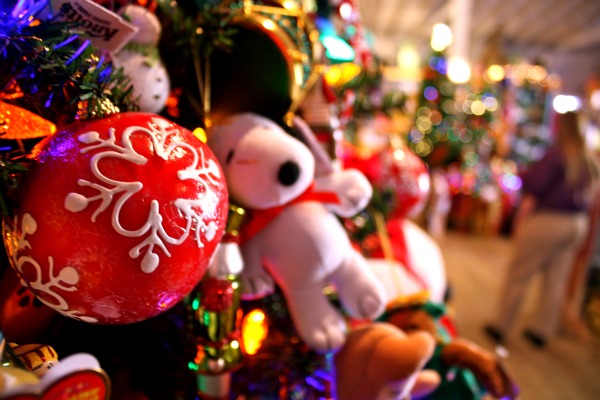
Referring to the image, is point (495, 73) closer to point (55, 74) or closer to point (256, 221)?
Answer: point (256, 221)

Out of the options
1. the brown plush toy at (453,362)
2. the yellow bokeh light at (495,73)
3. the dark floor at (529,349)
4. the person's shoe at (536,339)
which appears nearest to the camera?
the brown plush toy at (453,362)

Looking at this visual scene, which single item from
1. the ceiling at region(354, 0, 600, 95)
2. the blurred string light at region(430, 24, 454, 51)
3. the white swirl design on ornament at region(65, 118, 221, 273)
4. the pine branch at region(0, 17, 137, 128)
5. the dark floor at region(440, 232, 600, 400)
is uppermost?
the ceiling at region(354, 0, 600, 95)

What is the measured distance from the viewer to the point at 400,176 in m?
1.04

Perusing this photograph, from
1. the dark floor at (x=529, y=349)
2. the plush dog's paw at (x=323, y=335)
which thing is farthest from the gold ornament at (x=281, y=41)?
the dark floor at (x=529, y=349)

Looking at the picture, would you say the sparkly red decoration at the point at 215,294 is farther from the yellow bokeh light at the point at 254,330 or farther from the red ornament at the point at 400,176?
the red ornament at the point at 400,176

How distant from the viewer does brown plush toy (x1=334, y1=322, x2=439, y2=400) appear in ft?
1.98

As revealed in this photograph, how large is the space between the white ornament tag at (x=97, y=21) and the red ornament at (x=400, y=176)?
0.73 m

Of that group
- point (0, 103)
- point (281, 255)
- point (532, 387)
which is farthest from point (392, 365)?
point (532, 387)

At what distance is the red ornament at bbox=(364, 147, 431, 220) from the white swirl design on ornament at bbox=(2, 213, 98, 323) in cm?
81

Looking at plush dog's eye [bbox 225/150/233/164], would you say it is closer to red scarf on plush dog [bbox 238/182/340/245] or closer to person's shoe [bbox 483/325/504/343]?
red scarf on plush dog [bbox 238/182/340/245]

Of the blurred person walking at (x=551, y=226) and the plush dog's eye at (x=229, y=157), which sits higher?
the plush dog's eye at (x=229, y=157)

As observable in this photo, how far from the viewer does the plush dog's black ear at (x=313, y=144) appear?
0.65 metres

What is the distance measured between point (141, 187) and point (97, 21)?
237 mm

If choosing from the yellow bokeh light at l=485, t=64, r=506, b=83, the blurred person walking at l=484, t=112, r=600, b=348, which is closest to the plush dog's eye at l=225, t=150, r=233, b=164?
the blurred person walking at l=484, t=112, r=600, b=348
